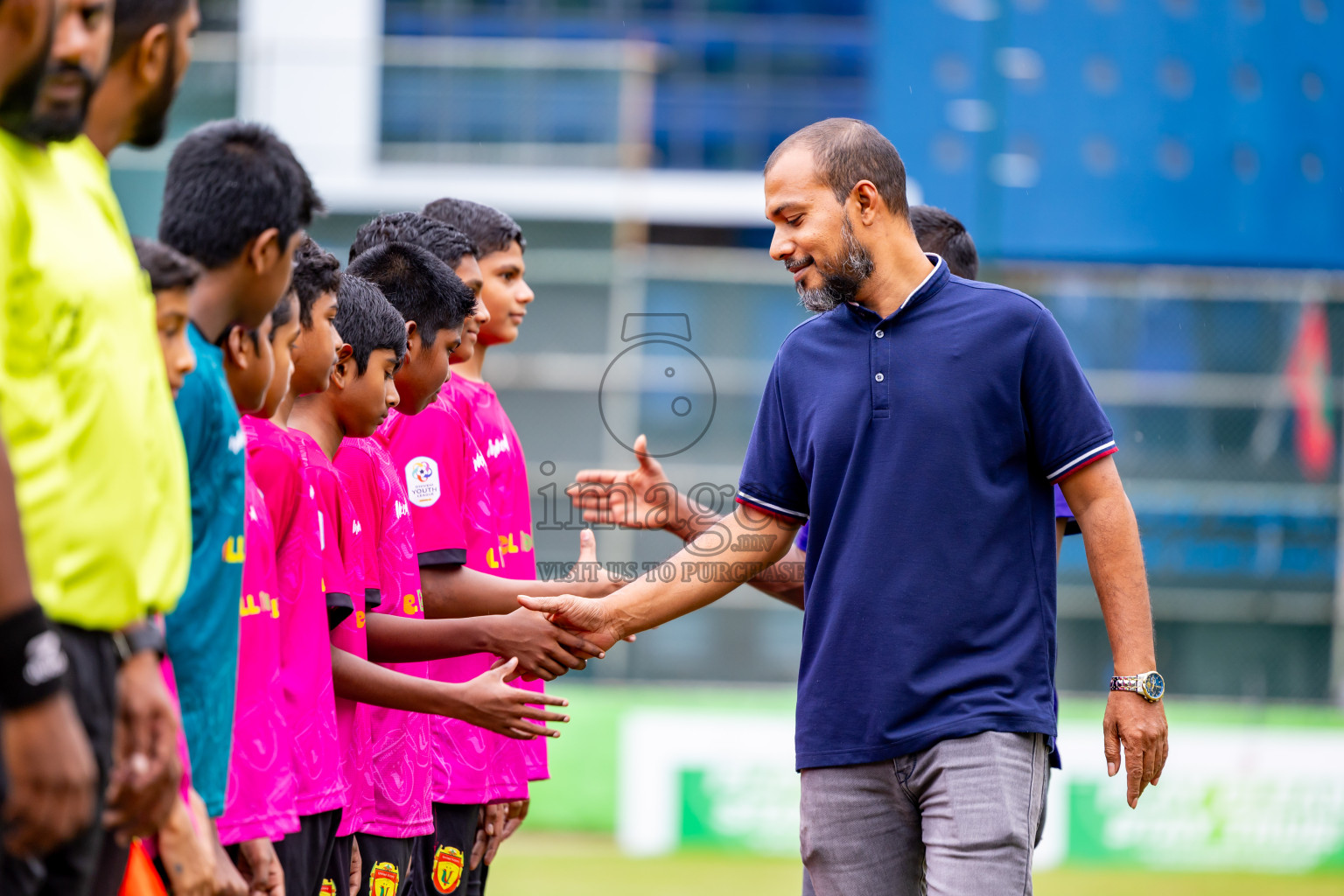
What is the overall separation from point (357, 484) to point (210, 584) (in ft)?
3.74

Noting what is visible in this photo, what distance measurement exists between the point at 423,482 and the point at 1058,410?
5.64 ft

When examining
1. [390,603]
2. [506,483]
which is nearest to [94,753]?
[390,603]

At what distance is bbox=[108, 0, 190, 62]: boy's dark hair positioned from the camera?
7.01ft

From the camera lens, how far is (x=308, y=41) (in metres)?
18.4

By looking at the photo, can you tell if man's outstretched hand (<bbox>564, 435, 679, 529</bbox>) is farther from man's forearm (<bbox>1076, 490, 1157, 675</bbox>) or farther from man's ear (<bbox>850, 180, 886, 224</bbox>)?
man's forearm (<bbox>1076, 490, 1157, 675</bbox>)

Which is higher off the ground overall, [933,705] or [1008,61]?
[1008,61]

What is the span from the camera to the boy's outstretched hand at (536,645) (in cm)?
377

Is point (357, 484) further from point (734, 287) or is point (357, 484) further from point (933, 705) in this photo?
point (734, 287)

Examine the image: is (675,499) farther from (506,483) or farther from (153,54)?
(153,54)

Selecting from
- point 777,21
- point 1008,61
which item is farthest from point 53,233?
point 777,21

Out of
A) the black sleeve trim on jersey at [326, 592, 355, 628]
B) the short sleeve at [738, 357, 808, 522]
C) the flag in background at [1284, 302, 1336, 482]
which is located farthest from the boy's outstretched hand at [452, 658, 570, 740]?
the flag in background at [1284, 302, 1336, 482]

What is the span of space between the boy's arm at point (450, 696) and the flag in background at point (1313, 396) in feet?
36.5

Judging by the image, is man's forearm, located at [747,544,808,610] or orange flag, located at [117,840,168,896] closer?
orange flag, located at [117,840,168,896]

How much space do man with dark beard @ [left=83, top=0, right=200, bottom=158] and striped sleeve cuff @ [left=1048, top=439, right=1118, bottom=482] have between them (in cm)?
202
